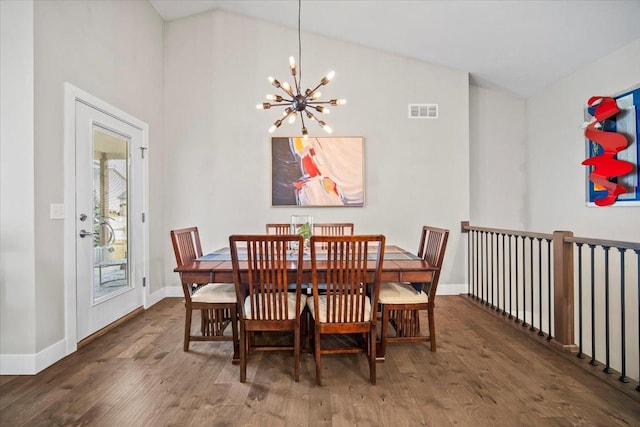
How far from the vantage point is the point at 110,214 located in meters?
3.38

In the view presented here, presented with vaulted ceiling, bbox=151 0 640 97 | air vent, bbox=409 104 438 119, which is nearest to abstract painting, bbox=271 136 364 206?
air vent, bbox=409 104 438 119

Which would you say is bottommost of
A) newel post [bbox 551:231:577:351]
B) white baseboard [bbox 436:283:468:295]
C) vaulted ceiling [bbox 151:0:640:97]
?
white baseboard [bbox 436:283:468:295]

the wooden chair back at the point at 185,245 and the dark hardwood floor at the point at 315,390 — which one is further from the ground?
the wooden chair back at the point at 185,245

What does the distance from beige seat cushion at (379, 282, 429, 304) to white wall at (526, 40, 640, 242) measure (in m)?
2.20

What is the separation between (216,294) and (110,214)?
1561mm

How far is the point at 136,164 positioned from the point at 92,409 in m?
2.67

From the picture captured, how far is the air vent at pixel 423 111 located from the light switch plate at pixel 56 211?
13.0 feet

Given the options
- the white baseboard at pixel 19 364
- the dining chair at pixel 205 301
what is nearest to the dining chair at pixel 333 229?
the dining chair at pixel 205 301

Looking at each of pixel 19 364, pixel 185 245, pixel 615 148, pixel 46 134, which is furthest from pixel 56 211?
pixel 615 148

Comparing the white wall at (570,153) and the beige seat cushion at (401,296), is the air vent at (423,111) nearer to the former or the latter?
the white wall at (570,153)

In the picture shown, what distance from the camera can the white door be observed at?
2912 millimetres

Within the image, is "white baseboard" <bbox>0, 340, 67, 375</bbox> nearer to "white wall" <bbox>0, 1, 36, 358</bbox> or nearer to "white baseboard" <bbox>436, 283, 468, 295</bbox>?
"white wall" <bbox>0, 1, 36, 358</bbox>

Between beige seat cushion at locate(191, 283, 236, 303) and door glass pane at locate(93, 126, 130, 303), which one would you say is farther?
door glass pane at locate(93, 126, 130, 303)

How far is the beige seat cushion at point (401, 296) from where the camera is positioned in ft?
8.49
